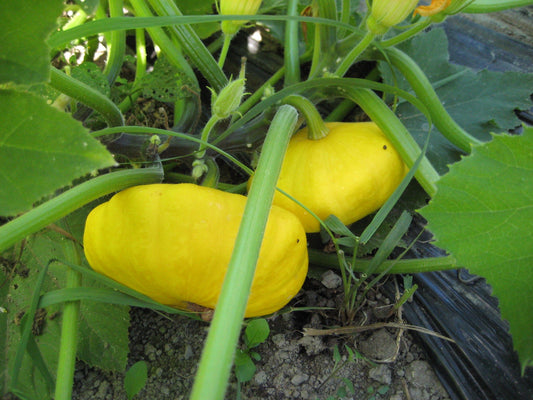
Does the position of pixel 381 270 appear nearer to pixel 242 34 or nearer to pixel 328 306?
pixel 328 306

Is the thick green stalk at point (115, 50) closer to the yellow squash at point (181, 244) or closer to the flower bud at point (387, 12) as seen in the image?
the yellow squash at point (181, 244)

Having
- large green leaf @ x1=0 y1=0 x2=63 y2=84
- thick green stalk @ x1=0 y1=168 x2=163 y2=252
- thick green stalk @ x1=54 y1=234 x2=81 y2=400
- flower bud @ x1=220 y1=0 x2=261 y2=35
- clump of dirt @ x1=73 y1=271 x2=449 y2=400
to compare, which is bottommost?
clump of dirt @ x1=73 y1=271 x2=449 y2=400

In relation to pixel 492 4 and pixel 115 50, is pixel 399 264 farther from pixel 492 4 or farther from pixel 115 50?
pixel 115 50

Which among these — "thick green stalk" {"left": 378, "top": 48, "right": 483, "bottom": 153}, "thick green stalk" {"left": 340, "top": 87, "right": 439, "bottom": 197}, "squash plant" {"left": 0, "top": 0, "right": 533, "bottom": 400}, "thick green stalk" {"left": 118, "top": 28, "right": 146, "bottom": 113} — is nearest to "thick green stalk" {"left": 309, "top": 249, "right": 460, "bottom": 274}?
"squash plant" {"left": 0, "top": 0, "right": 533, "bottom": 400}

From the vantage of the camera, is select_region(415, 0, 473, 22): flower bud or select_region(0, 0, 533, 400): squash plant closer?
select_region(0, 0, 533, 400): squash plant

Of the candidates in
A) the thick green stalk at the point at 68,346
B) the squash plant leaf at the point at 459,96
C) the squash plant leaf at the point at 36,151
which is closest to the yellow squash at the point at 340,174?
the squash plant leaf at the point at 459,96

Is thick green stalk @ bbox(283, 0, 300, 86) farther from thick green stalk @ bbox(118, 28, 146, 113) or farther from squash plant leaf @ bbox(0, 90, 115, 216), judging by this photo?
squash plant leaf @ bbox(0, 90, 115, 216)
